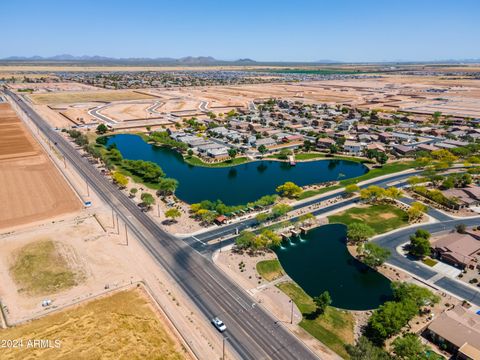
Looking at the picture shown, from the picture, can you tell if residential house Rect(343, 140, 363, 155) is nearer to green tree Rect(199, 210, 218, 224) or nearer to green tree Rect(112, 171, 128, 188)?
green tree Rect(199, 210, 218, 224)

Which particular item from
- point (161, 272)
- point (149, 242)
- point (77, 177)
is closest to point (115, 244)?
point (149, 242)

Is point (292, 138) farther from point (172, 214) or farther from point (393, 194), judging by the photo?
point (172, 214)

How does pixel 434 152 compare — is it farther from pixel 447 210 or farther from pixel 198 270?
pixel 198 270

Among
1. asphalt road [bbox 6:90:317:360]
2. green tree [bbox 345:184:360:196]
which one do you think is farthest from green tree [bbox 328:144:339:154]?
asphalt road [bbox 6:90:317:360]

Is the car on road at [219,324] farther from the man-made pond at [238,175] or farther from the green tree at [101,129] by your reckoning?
the green tree at [101,129]

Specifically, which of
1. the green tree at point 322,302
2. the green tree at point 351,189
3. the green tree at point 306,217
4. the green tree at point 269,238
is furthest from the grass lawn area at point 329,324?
the green tree at point 351,189

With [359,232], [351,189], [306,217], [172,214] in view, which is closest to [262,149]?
[351,189]

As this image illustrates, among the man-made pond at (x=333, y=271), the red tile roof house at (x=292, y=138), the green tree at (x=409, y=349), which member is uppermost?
the red tile roof house at (x=292, y=138)
